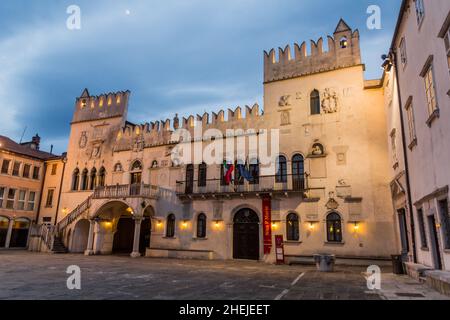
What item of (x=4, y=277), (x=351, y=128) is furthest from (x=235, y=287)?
(x=351, y=128)

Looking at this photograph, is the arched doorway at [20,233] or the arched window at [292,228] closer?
the arched window at [292,228]

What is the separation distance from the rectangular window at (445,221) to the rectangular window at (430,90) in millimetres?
2994

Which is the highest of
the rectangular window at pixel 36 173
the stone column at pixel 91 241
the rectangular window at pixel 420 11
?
the rectangular window at pixel 420 11

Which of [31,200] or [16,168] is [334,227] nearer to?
[31,200]

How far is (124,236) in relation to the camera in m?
29.8

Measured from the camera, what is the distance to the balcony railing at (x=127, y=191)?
24.2 metres

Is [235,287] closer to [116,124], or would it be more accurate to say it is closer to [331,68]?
[331,68]

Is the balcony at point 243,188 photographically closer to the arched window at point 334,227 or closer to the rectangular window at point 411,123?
the arched window at point 334,227

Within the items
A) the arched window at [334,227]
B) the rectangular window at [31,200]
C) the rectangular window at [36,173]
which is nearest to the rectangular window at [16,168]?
the rectangular window at [36,173]

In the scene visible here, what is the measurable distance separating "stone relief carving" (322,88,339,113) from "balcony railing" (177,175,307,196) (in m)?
4.93

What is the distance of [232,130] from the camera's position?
2373 centimetres

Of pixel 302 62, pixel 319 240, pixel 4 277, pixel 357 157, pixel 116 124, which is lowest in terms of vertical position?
pixel 4 277

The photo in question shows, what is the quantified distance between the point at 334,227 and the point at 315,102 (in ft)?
28.1

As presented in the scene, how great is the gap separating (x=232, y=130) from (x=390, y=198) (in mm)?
11593
